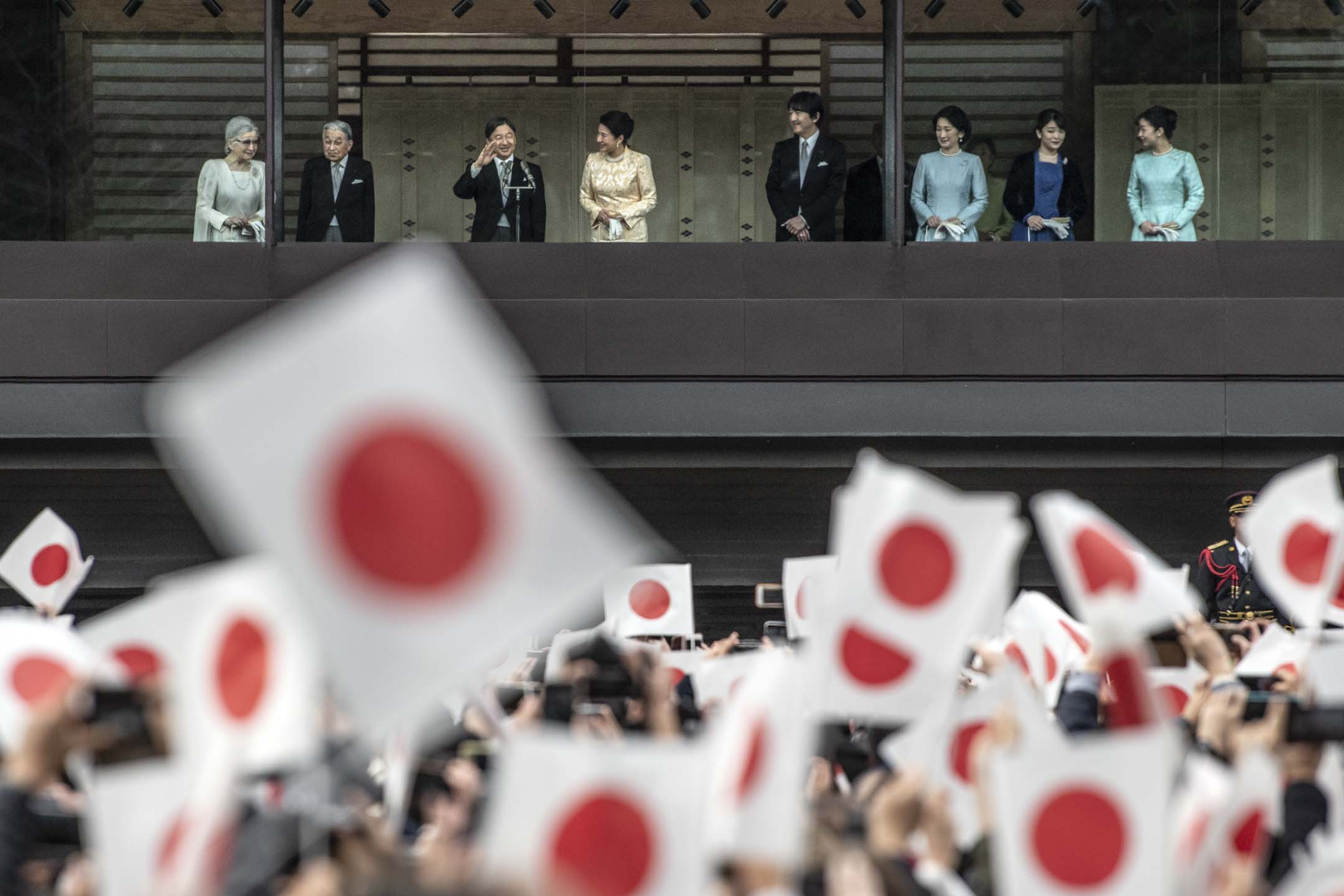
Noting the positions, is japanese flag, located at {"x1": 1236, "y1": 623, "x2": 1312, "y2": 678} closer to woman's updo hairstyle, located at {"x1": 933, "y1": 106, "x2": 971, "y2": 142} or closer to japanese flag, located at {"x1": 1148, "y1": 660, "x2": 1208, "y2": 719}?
japanese flag, located at {"x1": 1148, "y1": 660, "x2": 1208, "y2": 719}

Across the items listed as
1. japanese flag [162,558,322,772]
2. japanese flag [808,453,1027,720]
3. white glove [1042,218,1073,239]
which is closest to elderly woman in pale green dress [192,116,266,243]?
white glove [1042,218,1073,239]

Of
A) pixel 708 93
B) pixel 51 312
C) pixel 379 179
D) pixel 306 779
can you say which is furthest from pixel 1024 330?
pixel 306 779

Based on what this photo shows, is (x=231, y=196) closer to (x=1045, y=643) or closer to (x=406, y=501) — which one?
(x=1045, y=643)

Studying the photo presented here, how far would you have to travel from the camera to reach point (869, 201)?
1492cm

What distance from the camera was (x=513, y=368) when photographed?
46.7 feet

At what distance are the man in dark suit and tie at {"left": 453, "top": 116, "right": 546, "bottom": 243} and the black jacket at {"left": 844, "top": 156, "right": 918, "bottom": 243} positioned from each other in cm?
251

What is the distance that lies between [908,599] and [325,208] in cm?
1079

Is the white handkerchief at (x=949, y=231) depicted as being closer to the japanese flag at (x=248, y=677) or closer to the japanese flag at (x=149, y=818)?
the japanese flag at (x=248, y=677)

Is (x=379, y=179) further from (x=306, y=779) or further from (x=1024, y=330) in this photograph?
(x=306, y=779)

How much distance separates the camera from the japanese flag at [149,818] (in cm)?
356

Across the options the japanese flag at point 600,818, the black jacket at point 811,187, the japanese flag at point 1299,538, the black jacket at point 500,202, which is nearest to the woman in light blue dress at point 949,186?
the black jacket at point 811,187

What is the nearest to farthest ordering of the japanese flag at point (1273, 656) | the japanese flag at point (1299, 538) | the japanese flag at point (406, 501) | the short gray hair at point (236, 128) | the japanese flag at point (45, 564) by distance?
the japanese flag at point (406, 501) < the japanese flag at point (1299, 538) < the japanese flag at point (1273, 656) < the japanese flag at point (45, 564) < the short gray hair at point (236, 128)

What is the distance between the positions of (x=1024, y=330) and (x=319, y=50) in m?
6.26

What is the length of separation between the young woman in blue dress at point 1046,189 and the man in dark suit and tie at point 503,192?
3857 mm
